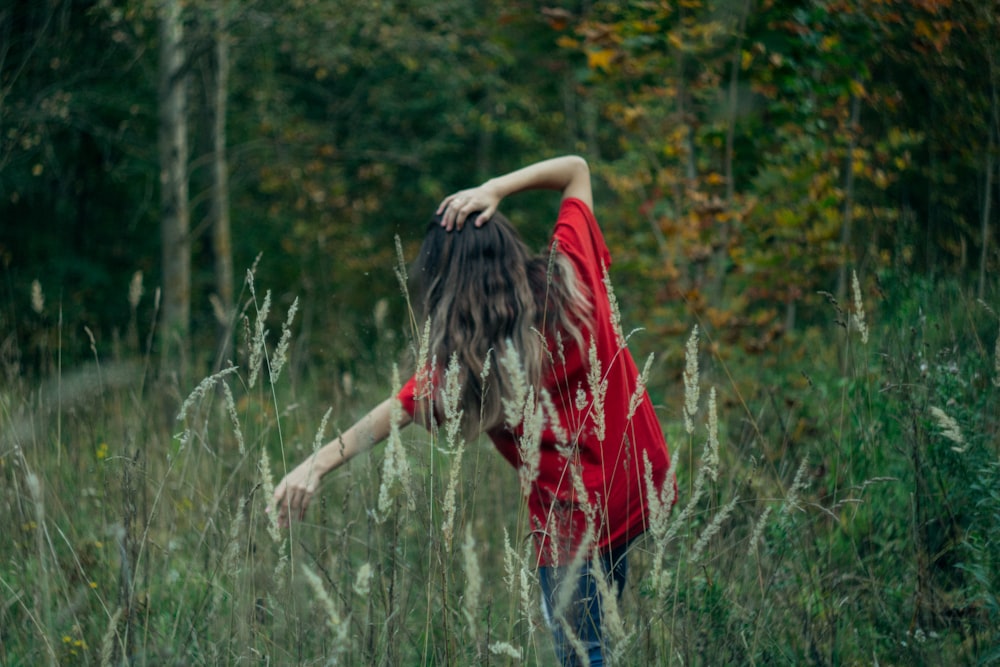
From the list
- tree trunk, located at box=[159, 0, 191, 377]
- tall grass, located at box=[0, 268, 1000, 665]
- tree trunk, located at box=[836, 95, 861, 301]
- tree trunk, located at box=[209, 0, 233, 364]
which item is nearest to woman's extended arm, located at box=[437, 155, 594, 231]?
tall grass, located at box=[0, 268, 1000, 665]

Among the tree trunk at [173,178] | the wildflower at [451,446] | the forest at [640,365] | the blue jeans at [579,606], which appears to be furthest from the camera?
the tree trunk at [173,178]

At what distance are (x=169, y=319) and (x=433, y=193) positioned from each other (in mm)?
6017

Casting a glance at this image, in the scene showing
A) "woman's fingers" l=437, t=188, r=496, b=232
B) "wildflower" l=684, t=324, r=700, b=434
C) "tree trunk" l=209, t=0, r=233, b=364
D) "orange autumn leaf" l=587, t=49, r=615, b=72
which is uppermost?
"orange autumn leaf" l=587, t=49, r=615, b=72

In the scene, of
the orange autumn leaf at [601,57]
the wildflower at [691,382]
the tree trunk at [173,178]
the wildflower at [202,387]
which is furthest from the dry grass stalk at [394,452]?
the tree trunk at [173,178]

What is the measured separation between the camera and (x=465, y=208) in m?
2.24

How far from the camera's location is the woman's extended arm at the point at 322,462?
Result: 1.98m

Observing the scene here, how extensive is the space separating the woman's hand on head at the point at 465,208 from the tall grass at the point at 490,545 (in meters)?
0.33

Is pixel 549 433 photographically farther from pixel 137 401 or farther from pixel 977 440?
pixel 137 401

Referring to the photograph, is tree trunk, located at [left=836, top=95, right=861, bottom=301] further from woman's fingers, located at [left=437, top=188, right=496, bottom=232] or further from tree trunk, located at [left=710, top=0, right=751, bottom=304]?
woman's fingers, located at [left=437, top=188, right=496, bottom=232]

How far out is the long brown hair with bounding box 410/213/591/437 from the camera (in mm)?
2119

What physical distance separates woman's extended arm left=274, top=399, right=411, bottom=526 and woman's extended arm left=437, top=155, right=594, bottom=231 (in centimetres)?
54

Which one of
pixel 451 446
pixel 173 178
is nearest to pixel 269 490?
pixel 451 446

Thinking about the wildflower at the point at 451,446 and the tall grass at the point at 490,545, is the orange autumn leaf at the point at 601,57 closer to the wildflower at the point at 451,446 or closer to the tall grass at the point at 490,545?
the tall grass at the point at 490,545

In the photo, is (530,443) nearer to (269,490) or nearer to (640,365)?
(269,490)
